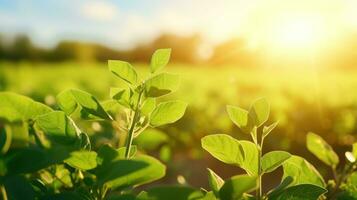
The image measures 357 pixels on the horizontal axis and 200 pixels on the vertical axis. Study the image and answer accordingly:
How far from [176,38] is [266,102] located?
50.4m

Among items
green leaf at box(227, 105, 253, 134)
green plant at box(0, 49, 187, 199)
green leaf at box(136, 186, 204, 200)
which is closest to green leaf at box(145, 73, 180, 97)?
green plant at box(0, 49, 187, 199)

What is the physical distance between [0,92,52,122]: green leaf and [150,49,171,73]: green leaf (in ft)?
0.62

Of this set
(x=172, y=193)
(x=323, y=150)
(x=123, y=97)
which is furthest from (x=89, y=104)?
(x=323, y=150)

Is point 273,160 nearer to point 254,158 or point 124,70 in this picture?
point 254,158

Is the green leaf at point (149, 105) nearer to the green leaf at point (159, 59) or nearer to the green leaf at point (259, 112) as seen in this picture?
the green leaf at point (159, 59)

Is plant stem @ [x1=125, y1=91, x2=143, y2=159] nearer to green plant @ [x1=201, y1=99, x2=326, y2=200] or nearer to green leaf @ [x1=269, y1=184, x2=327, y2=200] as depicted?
green plant @ [x1=201, y1=99, x2=326, y2=200]

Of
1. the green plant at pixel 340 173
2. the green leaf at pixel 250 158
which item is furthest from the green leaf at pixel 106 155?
the green plant at pixel 340 173

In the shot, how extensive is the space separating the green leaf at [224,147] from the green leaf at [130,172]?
156 millimetres

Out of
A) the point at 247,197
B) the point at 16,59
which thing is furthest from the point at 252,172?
the point at 16,59

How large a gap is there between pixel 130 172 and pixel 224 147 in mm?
208

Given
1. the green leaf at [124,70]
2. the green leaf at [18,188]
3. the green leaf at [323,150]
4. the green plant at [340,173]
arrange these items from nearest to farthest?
the green leaf at [18,188]
the green leaf at [124,70]
the green plant at [340,173]
the green leaf at [323,150]

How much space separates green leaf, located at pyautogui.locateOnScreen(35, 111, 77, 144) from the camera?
83 centimetres

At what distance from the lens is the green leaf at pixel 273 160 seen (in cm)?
85

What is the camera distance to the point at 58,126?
84 cm
